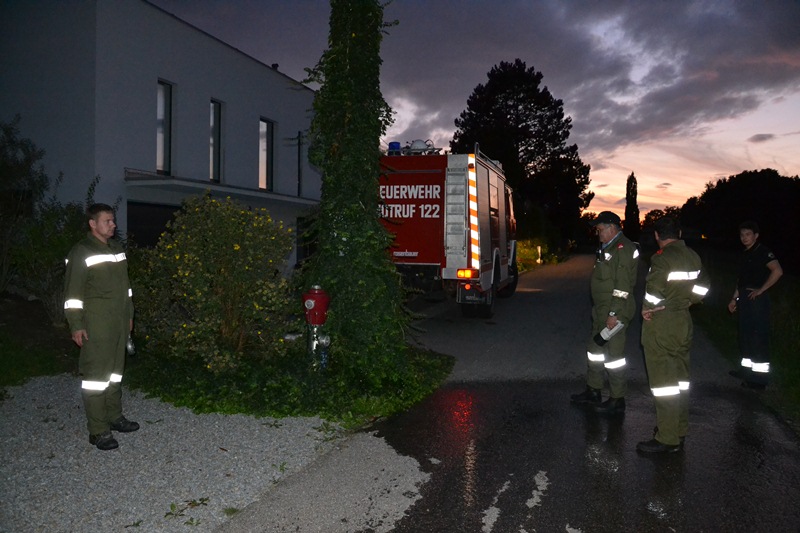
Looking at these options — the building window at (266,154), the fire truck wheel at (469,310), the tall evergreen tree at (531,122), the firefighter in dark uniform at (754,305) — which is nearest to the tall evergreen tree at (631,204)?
the tall evergreen tree at (531,122)

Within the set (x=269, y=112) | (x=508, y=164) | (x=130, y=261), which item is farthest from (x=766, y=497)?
(x=508, y=164)

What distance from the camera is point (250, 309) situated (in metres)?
7.43

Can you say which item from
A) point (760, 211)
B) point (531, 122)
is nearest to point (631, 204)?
point (760, 211)

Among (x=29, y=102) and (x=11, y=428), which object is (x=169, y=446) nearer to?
(x=11, y=428)

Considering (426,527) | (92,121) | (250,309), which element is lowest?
(426,527)

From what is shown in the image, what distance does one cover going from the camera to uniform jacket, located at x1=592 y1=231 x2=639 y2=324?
6.18 m

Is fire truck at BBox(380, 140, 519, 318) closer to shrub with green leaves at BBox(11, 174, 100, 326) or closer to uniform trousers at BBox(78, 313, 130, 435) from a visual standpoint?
shrub with green leaves at BBox(11, 174, 100, 326)

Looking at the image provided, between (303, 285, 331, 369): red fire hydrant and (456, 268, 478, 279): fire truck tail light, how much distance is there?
16.6 ft

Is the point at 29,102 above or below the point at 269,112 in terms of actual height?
below

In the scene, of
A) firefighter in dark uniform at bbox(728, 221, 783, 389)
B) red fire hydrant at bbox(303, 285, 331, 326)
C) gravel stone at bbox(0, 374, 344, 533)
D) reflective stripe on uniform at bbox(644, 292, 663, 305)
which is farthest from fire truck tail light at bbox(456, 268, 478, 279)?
reflective stripe on uniform at bbox(644, 292, 663, 305)

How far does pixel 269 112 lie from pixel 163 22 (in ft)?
16.3

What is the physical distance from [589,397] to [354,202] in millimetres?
3403

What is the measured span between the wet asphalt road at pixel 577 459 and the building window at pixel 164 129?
9.27 m

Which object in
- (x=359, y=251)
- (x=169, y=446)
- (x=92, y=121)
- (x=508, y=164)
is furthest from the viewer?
(x=508, y=164)
